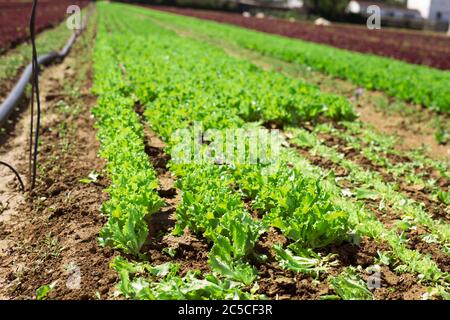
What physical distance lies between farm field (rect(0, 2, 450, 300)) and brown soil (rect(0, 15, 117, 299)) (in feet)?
0.06

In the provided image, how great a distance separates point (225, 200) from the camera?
448 centimetres

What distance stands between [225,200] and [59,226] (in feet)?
6.14

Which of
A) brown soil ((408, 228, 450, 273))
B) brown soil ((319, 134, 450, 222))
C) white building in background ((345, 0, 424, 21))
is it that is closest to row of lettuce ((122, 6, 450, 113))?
brown soil ((319, 134, 450, 222))

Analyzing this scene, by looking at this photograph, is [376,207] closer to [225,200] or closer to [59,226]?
[225,200]

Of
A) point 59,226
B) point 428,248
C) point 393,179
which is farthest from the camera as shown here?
point 393,179

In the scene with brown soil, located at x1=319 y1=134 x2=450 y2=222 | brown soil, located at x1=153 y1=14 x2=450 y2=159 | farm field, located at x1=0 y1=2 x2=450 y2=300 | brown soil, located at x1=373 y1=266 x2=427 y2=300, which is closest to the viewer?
brown soil, located at x1=373 y1=266 x2=427 y2=300

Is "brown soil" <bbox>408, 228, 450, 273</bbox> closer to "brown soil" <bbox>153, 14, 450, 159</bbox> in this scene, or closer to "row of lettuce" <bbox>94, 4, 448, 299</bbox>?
"row of lettuce" <bbox>94, 4, 448, 299</bbox>

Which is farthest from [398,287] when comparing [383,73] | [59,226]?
[383,73]

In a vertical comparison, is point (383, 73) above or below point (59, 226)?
above

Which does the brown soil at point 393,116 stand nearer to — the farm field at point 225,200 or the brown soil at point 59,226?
the farm field at point 225,200

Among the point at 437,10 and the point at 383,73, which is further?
the point at 437,10

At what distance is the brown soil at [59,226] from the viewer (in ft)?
13.3

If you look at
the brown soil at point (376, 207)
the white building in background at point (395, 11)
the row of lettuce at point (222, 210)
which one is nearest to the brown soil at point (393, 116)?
the brown soil at point (376, 207)

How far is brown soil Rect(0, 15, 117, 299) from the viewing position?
4.04 m
